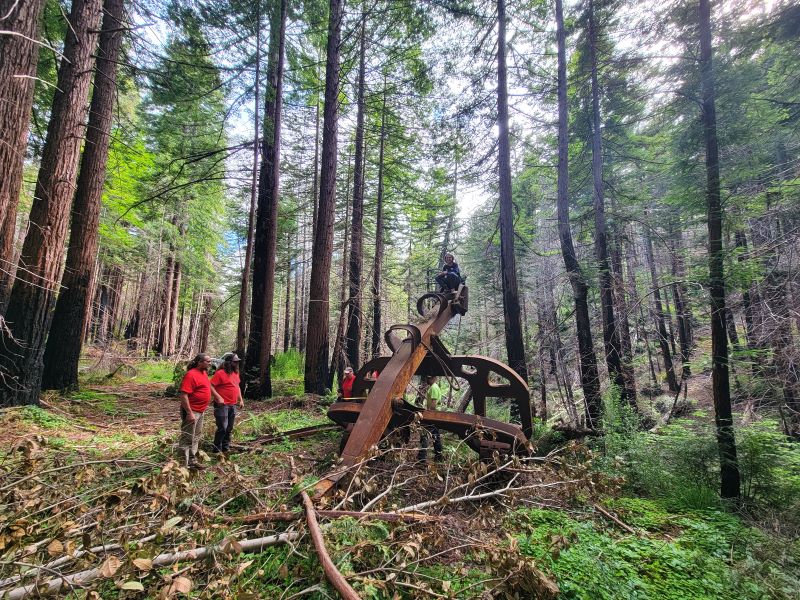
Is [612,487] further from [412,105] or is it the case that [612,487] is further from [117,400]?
[412,105]

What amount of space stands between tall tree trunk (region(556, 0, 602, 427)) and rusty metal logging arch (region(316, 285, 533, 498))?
5200mm

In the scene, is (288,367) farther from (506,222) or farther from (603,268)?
(603,268)

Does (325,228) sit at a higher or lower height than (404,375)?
higher

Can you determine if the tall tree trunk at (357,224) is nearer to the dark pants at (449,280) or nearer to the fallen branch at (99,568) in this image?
the dark pants at (449,280)

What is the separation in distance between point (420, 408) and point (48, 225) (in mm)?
7466

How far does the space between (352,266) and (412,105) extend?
7218mm

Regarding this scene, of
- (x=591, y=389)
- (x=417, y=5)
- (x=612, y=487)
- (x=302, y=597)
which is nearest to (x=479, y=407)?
(x=612, y=487)

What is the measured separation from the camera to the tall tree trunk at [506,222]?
9.53 m

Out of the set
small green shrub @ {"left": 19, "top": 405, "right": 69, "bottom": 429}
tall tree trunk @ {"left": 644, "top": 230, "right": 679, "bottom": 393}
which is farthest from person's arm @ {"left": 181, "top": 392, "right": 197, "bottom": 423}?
tall tree trunk @ {"left": 644, "top": 230, "right": 679, "bottom": 393}

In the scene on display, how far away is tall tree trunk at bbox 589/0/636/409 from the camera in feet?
31.1

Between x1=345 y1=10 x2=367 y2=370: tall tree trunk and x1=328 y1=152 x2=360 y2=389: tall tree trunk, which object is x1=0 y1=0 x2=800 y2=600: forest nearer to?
x1=345 y1=10 x2=367 y2=370: tall tree trunk

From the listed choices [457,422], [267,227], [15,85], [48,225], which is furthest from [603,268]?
[48,225]

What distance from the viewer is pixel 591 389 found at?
361 inches

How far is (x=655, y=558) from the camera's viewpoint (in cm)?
343
